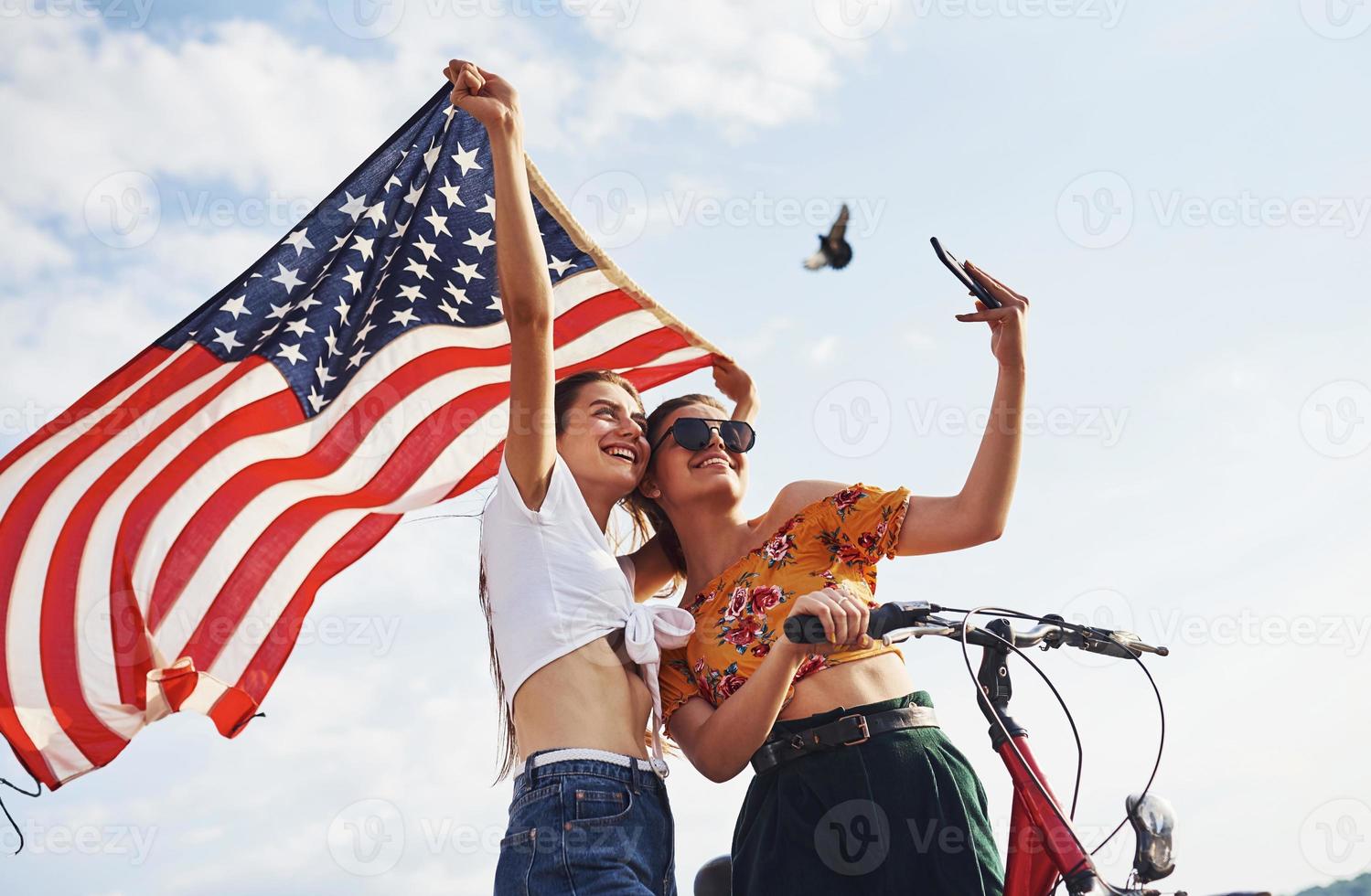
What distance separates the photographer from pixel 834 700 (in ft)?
10.7

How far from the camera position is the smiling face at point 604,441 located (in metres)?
3.69

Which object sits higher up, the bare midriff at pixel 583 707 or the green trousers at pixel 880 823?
the bare midriff at pixel 583 707

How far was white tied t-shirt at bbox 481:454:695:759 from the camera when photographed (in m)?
3.12

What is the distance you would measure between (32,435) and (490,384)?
6.06 feet

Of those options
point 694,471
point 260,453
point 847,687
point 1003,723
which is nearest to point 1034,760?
point 1003,723

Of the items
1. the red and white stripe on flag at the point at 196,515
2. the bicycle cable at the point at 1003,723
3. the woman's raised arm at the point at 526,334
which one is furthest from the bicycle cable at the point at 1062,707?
the red and white stripe on flag at the point at 196,515

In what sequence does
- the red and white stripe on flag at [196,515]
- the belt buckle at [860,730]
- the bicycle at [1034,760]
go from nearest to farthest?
the bicycle at [1034,760]
the belt buckle at [860,730]
the red and white stripe on flag at [196,515]

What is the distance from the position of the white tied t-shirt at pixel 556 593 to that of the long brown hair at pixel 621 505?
123 millimetres

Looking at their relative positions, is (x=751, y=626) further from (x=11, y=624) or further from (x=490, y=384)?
(x=11, y=624)

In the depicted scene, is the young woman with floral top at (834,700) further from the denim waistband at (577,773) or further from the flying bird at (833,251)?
the flying bird at (833,251)

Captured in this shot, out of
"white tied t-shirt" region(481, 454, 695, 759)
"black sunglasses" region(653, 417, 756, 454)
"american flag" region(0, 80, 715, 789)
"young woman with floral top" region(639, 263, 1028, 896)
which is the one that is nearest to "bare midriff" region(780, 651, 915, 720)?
"young woman with floral top" region(639, 263, 1028, 896)

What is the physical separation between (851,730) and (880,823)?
0.84 feet

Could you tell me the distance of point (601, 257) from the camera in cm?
528

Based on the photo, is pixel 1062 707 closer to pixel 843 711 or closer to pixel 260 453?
pixel 843 711
